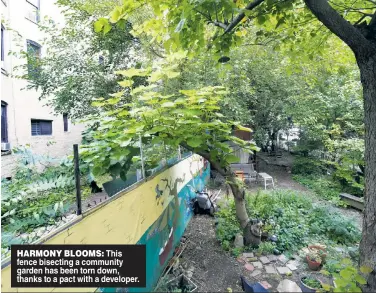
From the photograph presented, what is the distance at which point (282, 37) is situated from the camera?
3.87 metres

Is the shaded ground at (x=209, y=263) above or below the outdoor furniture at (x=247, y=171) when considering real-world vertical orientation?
below

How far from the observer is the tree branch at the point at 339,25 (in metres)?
2.40

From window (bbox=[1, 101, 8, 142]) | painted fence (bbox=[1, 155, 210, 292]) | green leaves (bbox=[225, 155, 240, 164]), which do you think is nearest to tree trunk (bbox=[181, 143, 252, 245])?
green leaves (bbox=[225, 155, 240, 164])

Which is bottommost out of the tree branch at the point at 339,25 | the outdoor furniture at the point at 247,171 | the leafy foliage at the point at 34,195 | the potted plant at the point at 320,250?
the potted plant at the point at 320,250

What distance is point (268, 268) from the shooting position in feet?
13.1

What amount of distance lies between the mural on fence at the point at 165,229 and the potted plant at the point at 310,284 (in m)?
1.96

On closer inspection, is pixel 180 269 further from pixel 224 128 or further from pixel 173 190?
pixel 224 128

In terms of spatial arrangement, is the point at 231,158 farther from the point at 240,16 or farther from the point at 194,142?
the point at 240,16

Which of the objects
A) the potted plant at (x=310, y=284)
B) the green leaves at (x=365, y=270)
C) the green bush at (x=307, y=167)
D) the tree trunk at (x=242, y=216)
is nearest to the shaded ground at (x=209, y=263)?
the tree trunk at (x=242, y=216)

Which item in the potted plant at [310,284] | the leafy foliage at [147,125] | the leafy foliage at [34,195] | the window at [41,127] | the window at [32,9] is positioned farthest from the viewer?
the window at [41,127]

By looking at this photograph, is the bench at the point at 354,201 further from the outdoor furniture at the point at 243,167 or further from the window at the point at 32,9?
the window at the point at 32,9

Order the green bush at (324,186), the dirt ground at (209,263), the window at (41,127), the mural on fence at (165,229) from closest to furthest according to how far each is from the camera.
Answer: the mural on fence at (165,229) < the dirt ground at (209,263) < the green bush at (324,186) < the window at (41,127)

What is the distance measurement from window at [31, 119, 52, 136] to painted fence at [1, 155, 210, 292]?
841 cm

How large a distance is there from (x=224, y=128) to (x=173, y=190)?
1535 millimetres
